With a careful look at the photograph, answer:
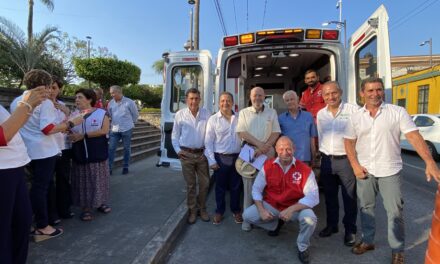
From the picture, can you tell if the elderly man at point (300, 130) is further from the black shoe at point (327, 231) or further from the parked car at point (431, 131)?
the parked car at point (431, 131)

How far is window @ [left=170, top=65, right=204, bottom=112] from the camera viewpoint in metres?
5.82

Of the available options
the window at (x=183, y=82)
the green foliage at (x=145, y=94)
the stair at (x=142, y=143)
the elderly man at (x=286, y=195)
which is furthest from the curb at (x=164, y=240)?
the green foliage at (x=145, y=94)

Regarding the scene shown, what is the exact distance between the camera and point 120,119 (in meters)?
7.38

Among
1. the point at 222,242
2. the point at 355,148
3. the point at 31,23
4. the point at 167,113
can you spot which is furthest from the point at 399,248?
the point at 31,23

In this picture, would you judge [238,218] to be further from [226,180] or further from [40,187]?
[40,187]

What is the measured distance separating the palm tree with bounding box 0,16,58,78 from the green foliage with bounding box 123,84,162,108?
53.2ft

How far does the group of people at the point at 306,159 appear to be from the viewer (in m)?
3.35

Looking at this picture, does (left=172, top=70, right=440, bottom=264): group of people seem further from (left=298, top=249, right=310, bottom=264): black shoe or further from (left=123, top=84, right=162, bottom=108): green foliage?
(left=123, top=84, right=162, bottom=108): green foliage

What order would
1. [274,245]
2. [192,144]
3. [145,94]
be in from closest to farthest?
1. [274,245]
2. [192,144]
3. [145,94]

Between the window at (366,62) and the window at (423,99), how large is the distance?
55.9ft

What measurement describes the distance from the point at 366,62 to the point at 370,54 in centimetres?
22

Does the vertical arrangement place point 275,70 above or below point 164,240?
above

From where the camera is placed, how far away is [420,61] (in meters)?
39.5

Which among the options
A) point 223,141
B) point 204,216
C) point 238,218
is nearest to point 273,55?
point 223,141
